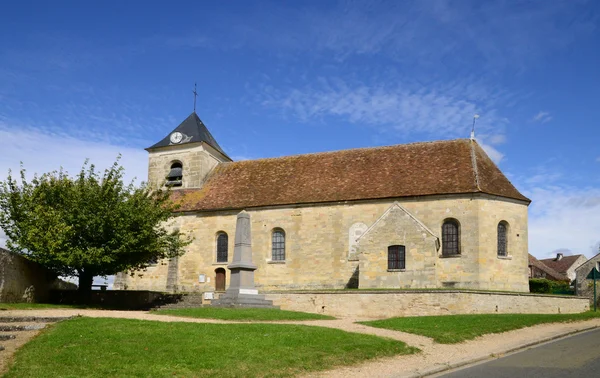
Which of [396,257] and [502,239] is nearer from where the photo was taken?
[396,257]

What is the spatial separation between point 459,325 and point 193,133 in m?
26.4


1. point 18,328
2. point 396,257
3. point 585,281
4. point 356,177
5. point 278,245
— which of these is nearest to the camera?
point 18,328

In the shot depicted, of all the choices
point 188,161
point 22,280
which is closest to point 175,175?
point 188,161

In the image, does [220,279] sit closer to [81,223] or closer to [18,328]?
[81,223]

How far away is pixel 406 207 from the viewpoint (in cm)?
2986

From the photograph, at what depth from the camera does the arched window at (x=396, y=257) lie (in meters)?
27.4

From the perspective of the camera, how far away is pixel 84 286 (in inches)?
1029

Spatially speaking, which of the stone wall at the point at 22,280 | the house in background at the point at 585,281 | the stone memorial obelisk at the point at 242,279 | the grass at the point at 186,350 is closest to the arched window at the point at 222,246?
the stone memorial obelisk at the point at 242,279

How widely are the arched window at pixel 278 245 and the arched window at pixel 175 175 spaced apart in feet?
30.2

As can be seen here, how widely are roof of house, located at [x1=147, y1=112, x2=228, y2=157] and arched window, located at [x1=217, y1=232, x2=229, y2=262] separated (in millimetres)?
7597

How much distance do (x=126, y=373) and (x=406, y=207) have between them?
22.6m

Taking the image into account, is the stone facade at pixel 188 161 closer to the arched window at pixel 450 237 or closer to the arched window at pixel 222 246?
the arched window at pixel 222 246

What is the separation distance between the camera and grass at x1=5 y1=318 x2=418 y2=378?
9.49 m

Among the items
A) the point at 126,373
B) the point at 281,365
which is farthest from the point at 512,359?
the point at 126,373
